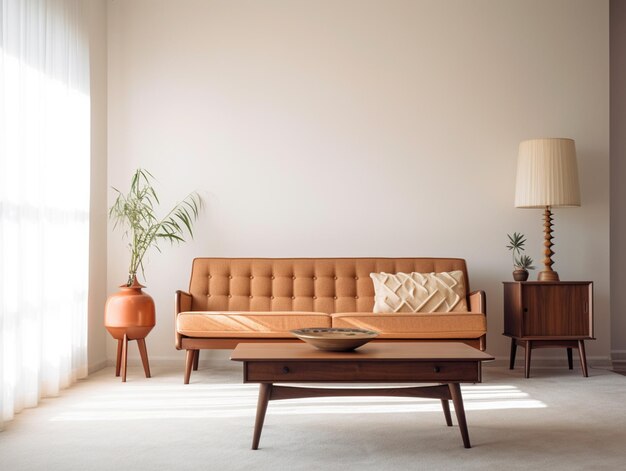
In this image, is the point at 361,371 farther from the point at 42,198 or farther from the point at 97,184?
the point at 97,184

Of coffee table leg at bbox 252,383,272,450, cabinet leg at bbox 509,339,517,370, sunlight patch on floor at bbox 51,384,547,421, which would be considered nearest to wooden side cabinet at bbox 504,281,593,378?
cabinet leg at bbox 509,339,517,370

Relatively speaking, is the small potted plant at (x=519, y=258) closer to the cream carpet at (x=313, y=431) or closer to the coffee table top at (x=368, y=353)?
the cream carpet at (x=313, y=431)

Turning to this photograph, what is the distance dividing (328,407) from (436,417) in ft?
1.97

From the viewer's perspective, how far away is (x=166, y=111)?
5438 mm

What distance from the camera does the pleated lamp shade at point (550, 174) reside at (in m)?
4.91

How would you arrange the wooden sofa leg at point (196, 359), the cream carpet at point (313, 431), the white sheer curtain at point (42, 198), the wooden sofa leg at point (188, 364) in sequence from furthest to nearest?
the wooden sofa leg at point (196, 359), the wooden sofa leg at point (188, 364), the white sheer curtain at point (42, 198), the cream carpet at point (313, 431)

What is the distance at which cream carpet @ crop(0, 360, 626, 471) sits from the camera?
274 cm

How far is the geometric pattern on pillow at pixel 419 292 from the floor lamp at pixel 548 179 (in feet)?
2.26

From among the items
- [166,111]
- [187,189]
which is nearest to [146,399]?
[187,189]

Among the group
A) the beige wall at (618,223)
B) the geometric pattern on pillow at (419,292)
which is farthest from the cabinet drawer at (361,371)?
the beige wall at (618,223)

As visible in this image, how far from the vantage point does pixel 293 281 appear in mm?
5074

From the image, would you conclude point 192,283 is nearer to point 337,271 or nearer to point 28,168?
point 337,271

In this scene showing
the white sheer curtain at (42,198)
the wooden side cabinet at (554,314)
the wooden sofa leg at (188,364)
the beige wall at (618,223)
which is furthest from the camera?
the beige wall at (618,223)

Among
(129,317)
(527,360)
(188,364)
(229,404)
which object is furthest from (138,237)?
(527,360)
